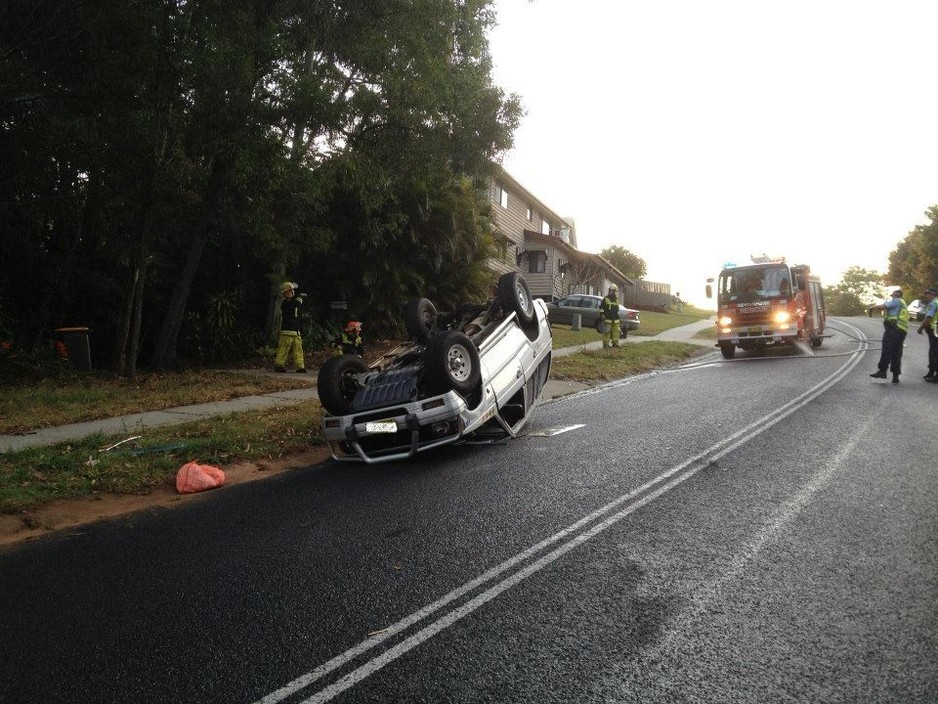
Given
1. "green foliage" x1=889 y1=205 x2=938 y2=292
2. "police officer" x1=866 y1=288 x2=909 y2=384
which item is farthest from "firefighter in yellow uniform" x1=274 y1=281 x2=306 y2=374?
"green foliage" x1=889 y1=205 x2=938 y2=292

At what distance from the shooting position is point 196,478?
723 centimetres

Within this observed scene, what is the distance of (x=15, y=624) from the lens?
4164 millimetres

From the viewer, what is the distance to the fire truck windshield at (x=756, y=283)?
808 inches

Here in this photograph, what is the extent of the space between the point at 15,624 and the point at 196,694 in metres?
1.56

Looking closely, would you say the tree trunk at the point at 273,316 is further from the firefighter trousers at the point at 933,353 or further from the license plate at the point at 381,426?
the firefighter trousers at the point at 933,353

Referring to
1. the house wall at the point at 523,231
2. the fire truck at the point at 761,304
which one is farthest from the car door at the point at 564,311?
the fire truck at the point at 761,304

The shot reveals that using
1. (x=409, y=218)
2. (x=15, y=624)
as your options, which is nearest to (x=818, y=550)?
(x=15, y=624)

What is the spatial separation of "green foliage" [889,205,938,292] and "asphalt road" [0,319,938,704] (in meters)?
70.6

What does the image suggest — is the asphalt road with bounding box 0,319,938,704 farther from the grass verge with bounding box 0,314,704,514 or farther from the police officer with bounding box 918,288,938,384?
the police officer with bounding box 918,288,938,384

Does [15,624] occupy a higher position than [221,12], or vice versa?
[221,12]

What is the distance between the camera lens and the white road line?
3384 millimetres

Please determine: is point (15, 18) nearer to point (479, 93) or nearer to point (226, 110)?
point (226, 110)

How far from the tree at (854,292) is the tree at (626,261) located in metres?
33.0

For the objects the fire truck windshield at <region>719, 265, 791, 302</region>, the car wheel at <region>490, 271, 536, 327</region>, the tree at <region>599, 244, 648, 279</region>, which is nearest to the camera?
the car wheel at <region>490, 271, 536, 327</region>
